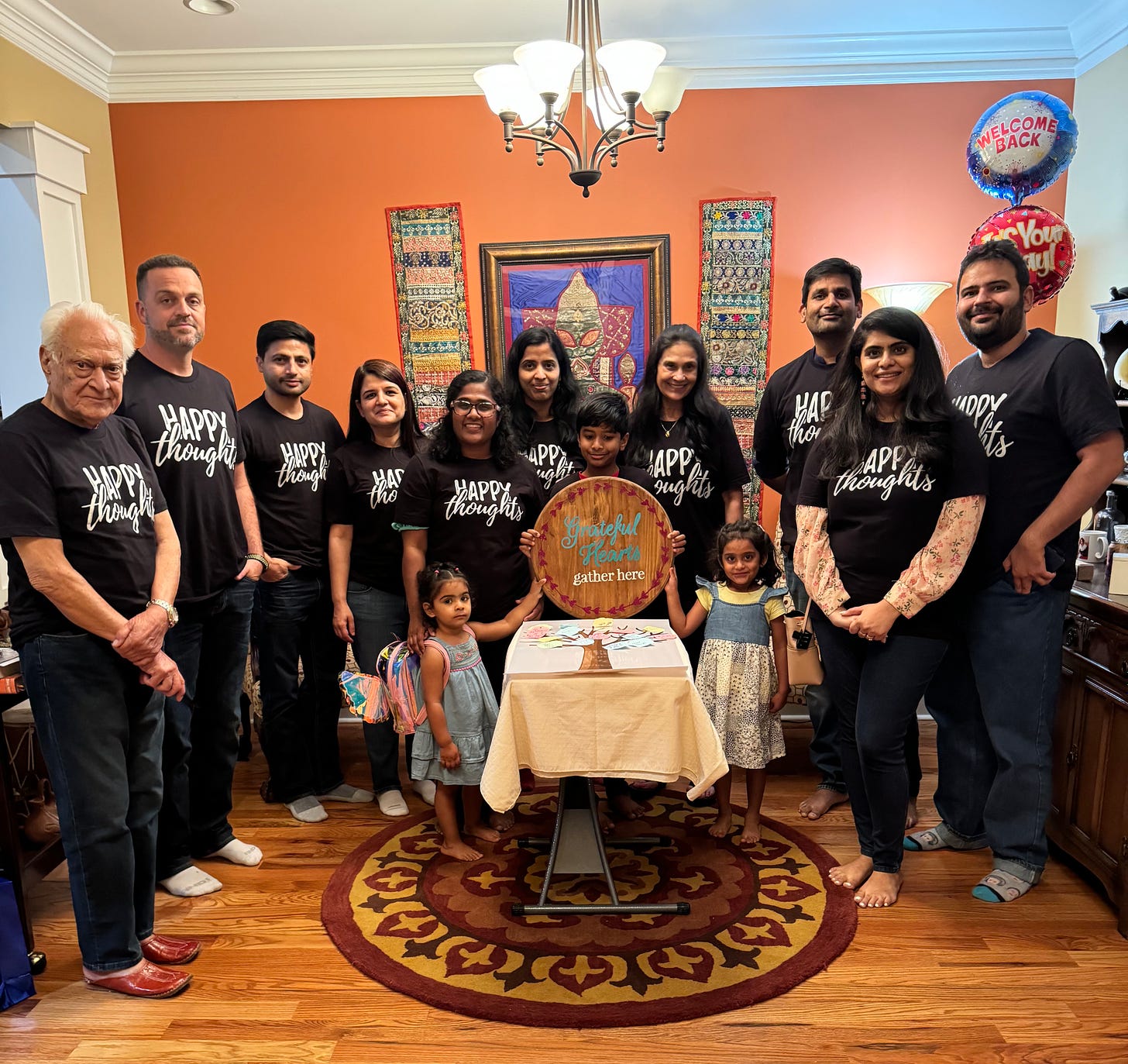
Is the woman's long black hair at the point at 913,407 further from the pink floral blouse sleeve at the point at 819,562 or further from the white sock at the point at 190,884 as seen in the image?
the white sock at the point at 190,884

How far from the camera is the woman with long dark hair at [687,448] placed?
2803 millimetres

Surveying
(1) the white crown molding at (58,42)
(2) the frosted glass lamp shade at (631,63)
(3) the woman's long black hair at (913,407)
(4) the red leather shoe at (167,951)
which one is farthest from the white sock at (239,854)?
(1) the white crown molding at (58,42)

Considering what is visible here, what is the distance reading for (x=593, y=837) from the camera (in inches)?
95.4

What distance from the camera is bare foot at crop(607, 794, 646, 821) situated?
2.96m

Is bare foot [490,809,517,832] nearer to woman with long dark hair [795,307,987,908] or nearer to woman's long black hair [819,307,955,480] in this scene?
woman with long dark hair [795,307,987,908]

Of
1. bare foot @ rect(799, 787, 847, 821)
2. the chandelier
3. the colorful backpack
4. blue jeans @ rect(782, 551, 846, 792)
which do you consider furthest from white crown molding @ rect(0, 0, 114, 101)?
bare foot @ rect(799, 787, 847, 821)

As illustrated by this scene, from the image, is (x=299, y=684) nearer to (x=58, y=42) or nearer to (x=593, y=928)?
(x=593, y=928)

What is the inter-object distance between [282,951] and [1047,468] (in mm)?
2513

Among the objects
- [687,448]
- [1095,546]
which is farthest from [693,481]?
[1095,546]

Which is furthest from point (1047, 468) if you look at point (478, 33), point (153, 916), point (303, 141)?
point (303, 141)

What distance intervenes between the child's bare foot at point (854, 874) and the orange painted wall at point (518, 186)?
2101 mm

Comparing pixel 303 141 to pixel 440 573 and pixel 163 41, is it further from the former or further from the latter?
pixel 440 573

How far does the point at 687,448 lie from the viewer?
9.25ft

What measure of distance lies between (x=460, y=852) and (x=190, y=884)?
83cm
